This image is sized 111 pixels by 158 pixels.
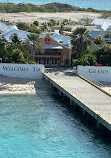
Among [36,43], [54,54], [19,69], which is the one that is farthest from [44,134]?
[54,54]

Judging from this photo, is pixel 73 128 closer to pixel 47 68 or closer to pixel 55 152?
pixel 55 152

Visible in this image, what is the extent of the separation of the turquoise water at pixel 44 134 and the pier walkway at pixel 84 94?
2369 millimetres

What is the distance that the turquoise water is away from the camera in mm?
38281

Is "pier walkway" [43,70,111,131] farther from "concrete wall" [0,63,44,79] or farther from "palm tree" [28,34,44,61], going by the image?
"palm tree" [28,34,44,61]

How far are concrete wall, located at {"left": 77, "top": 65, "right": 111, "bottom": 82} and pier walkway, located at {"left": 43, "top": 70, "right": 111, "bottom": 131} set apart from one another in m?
2.08

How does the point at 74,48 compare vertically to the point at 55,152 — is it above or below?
above

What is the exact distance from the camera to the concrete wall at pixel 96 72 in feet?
223

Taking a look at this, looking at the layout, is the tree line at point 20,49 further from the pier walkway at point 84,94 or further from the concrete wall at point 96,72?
the concrete wall at point 96,72

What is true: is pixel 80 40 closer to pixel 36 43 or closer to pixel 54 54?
pixel 54 54

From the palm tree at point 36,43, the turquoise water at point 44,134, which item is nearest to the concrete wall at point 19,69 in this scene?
the palm tree at point 36,43

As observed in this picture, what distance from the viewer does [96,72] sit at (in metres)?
68.2

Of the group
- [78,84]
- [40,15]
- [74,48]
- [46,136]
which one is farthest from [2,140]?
[40,15]

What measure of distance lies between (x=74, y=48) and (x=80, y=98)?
2575 cm

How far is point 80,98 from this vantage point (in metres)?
50.6
